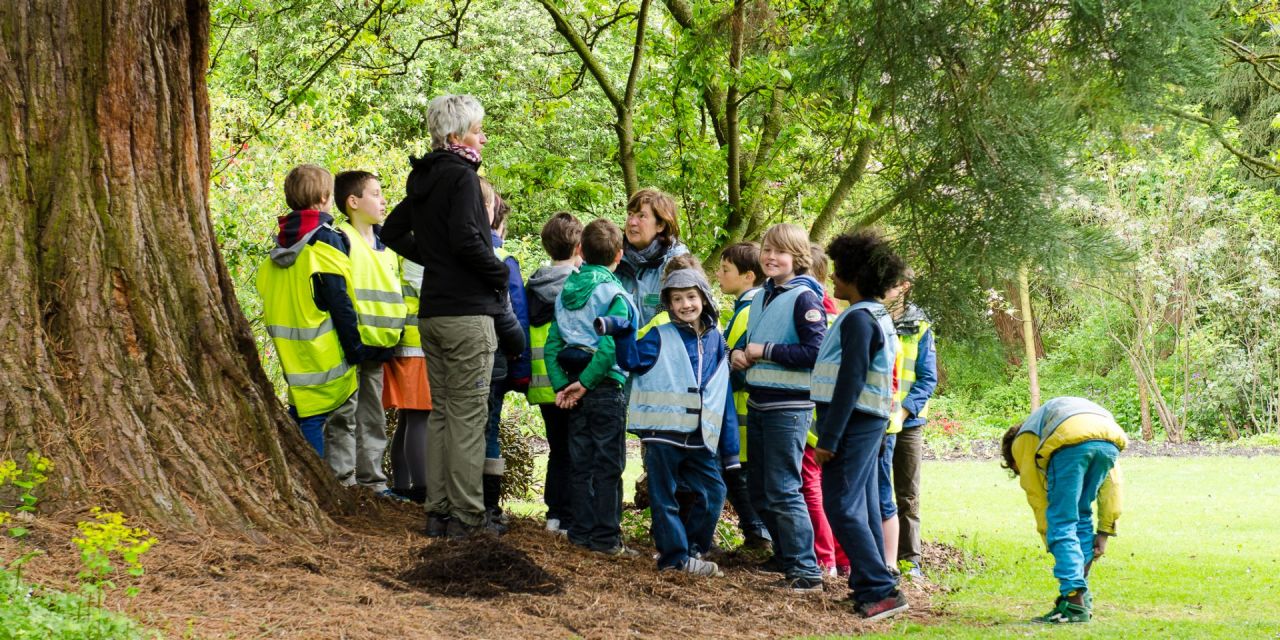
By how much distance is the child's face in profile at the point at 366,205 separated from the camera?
7094 mm

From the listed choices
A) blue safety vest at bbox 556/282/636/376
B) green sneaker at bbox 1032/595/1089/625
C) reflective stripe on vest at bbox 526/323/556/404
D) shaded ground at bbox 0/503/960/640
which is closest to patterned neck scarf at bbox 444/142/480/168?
blue safety vest at bbox 556/282/636/376

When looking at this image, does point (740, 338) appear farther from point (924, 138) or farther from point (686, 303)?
point (924, 138)

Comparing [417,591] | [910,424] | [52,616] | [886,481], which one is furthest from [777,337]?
[52,616]

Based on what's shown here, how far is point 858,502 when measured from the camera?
5.86 m

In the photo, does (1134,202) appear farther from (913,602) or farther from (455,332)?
(455,332)

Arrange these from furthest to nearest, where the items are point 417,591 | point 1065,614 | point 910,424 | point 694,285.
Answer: point 910,424 → point 694,285 → point 1065,614 → point 417,591

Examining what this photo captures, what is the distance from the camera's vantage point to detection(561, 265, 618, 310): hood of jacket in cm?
658

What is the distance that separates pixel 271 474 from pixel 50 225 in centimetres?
145

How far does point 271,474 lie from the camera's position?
18.1ft

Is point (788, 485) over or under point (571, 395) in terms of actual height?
under

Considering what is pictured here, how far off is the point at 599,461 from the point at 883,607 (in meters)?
1.73

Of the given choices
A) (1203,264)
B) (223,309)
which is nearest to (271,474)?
(223,309)

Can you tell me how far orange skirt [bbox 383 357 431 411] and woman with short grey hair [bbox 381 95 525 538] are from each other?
95 cm

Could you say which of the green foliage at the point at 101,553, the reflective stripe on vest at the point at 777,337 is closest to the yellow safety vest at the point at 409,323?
the reflective stripe on vest at the point at 777,337
